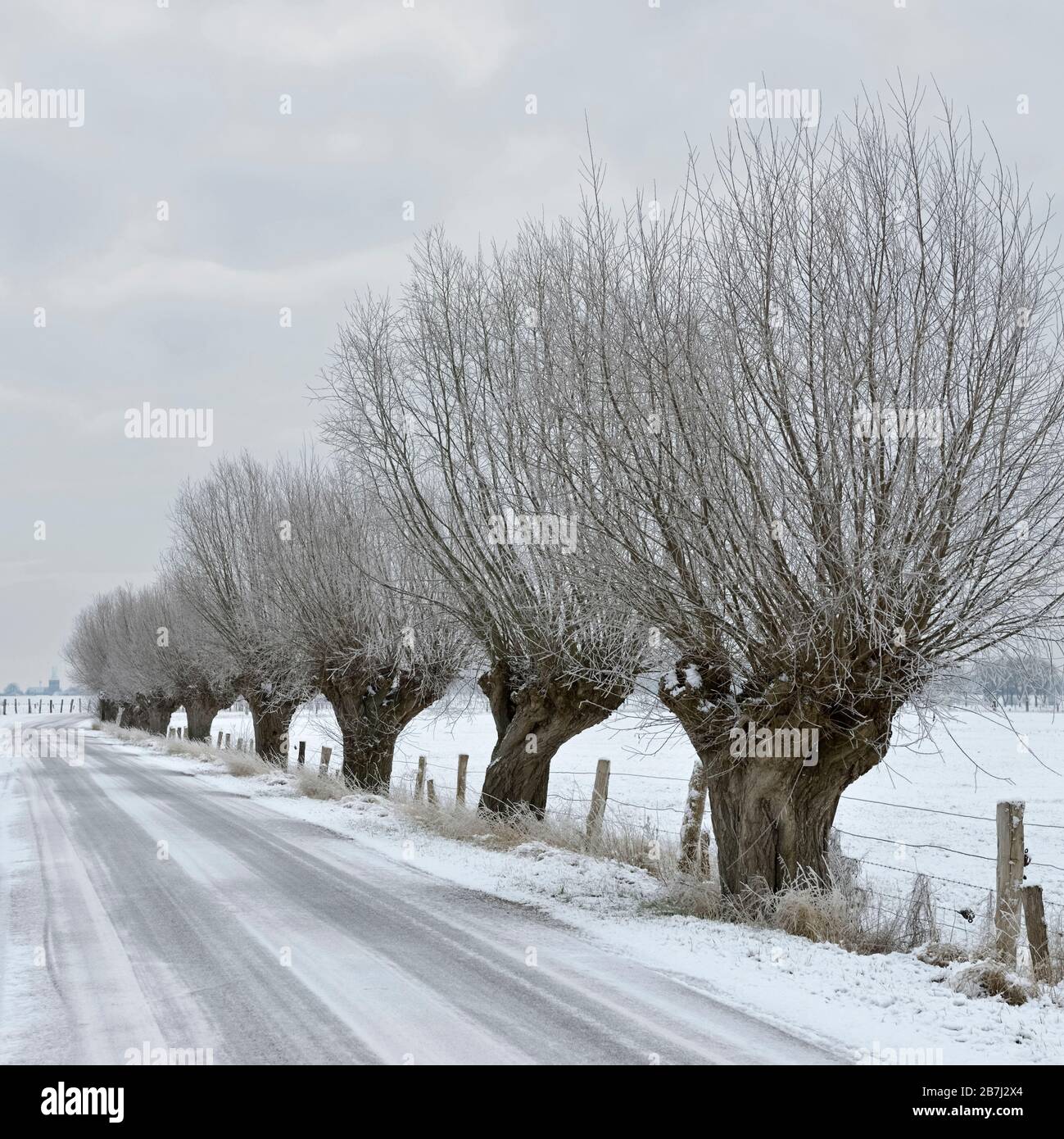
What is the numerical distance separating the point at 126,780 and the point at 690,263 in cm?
1964

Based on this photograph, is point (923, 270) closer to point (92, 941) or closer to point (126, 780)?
point (92, 941)

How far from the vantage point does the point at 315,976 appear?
6449mm

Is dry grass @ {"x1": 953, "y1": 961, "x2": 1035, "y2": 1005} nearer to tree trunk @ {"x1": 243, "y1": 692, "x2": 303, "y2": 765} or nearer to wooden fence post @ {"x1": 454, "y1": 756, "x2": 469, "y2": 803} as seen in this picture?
wooden fence post @ {"x1": 454, "y1": 756, "x2": 469, "y2": 803}

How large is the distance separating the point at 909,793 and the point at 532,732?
962 inches

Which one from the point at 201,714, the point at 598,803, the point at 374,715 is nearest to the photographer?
the point at 598,803

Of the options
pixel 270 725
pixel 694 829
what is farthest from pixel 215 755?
pixel 694 829

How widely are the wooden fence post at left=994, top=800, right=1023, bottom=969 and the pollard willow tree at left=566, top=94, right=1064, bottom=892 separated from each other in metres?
1.30

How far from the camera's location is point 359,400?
14711 mm

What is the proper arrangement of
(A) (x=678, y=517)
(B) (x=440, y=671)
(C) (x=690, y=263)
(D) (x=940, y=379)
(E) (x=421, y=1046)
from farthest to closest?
(B) (x=440, y=671) → (C) (x=690, y=263) → (A) (x=678, y=517) → (D) (x=940, y=379) → (E) (x=421, y=1046)

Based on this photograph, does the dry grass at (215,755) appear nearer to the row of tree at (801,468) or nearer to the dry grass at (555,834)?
the dry grass at (555,834)

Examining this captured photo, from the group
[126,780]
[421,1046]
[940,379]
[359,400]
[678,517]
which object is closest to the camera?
[421,1046]

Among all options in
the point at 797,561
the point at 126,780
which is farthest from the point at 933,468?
the point at 126,780

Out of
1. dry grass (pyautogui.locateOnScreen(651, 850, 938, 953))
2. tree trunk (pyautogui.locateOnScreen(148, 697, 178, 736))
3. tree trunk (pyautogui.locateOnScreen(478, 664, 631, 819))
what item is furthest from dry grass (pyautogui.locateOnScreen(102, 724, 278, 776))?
dry grass (pyautogui.locateOnScreen(651, 850, 938, 953))

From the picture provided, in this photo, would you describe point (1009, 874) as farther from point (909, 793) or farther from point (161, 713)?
point (161, 713)
